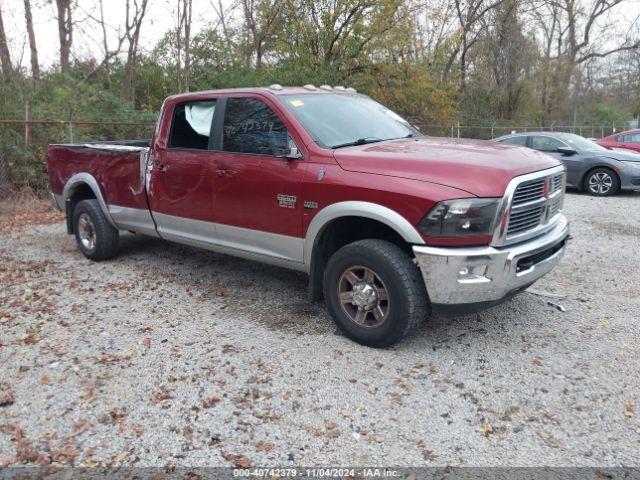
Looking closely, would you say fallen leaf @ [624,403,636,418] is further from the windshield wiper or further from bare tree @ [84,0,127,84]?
bare tree @ [84,0,127,84]

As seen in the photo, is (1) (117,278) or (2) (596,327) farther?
(1) (117,278)

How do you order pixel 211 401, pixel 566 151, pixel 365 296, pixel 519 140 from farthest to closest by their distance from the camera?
pixel 519 140
pixel 566 151
pixel 365 296
pixel 211 401

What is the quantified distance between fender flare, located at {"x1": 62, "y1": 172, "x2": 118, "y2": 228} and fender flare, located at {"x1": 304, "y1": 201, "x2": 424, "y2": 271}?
10.2 feet

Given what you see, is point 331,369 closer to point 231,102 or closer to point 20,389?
point 20,389

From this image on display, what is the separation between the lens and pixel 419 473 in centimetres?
275

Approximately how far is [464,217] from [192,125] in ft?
9.79

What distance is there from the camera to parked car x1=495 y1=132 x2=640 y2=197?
1117 cm

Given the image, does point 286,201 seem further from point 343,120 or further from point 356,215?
point 343,120

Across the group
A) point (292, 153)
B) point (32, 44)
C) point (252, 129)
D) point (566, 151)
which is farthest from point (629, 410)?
point (32, 44)

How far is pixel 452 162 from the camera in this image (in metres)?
3.73

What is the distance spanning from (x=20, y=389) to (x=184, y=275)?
8.26ft

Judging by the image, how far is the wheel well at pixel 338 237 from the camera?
411 cm

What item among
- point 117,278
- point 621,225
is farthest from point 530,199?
point 621,225

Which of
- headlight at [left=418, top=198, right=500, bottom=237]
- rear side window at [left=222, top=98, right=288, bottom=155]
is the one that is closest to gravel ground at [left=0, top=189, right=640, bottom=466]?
headlight at [left=418, top=198, right=500, bottom=237]
